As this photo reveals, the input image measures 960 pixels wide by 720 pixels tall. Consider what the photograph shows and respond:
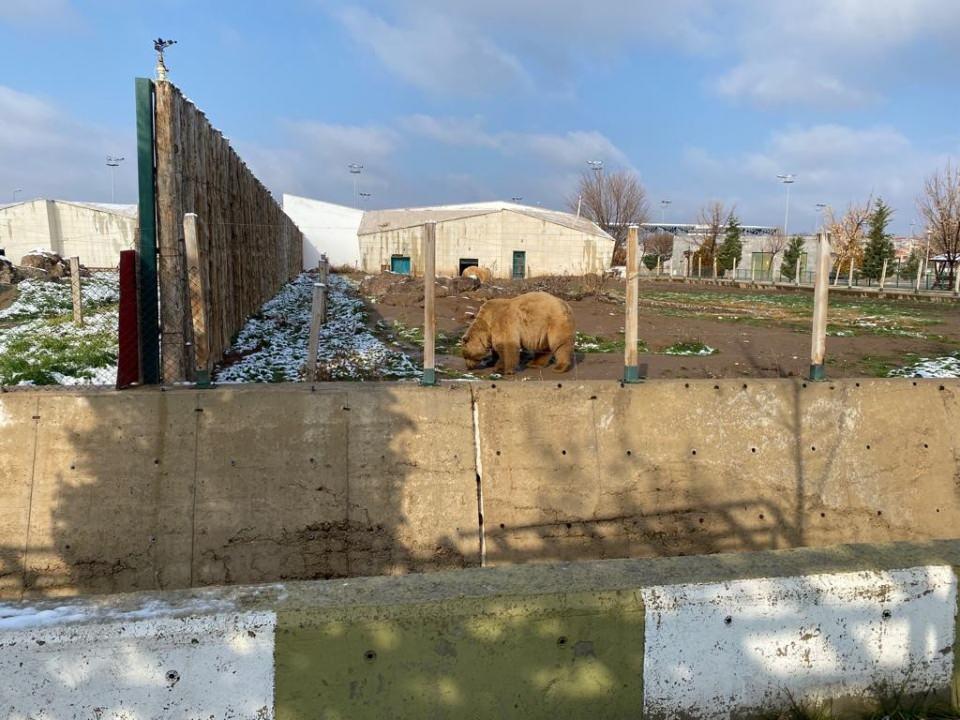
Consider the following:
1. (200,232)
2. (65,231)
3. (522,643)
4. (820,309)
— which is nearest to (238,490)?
(522,643)

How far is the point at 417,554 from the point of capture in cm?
476

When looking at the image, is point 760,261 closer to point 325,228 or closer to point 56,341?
point 325,228

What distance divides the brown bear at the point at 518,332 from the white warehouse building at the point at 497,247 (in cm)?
3254

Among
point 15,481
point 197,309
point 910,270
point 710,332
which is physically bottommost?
point 15,481

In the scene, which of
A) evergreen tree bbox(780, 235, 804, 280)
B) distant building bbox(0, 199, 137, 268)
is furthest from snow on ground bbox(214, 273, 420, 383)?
evergreen tree bbox(780, 235, 804, 280)

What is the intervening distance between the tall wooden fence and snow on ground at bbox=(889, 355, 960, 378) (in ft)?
31.4

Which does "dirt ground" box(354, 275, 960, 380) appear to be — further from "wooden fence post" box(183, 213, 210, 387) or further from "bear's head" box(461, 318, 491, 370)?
"wooden fence post" box(183, 213, 210, 387)

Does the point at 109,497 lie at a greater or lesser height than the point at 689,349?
lesser

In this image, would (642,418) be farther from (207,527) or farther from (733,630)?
(207,527)

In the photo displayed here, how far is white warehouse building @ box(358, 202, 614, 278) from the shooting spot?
4284cm

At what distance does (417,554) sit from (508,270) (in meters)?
39.1

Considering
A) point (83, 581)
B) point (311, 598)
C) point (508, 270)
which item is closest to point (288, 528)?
point (83, 581)

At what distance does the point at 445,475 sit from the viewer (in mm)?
4859

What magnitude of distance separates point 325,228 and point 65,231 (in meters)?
18.9
